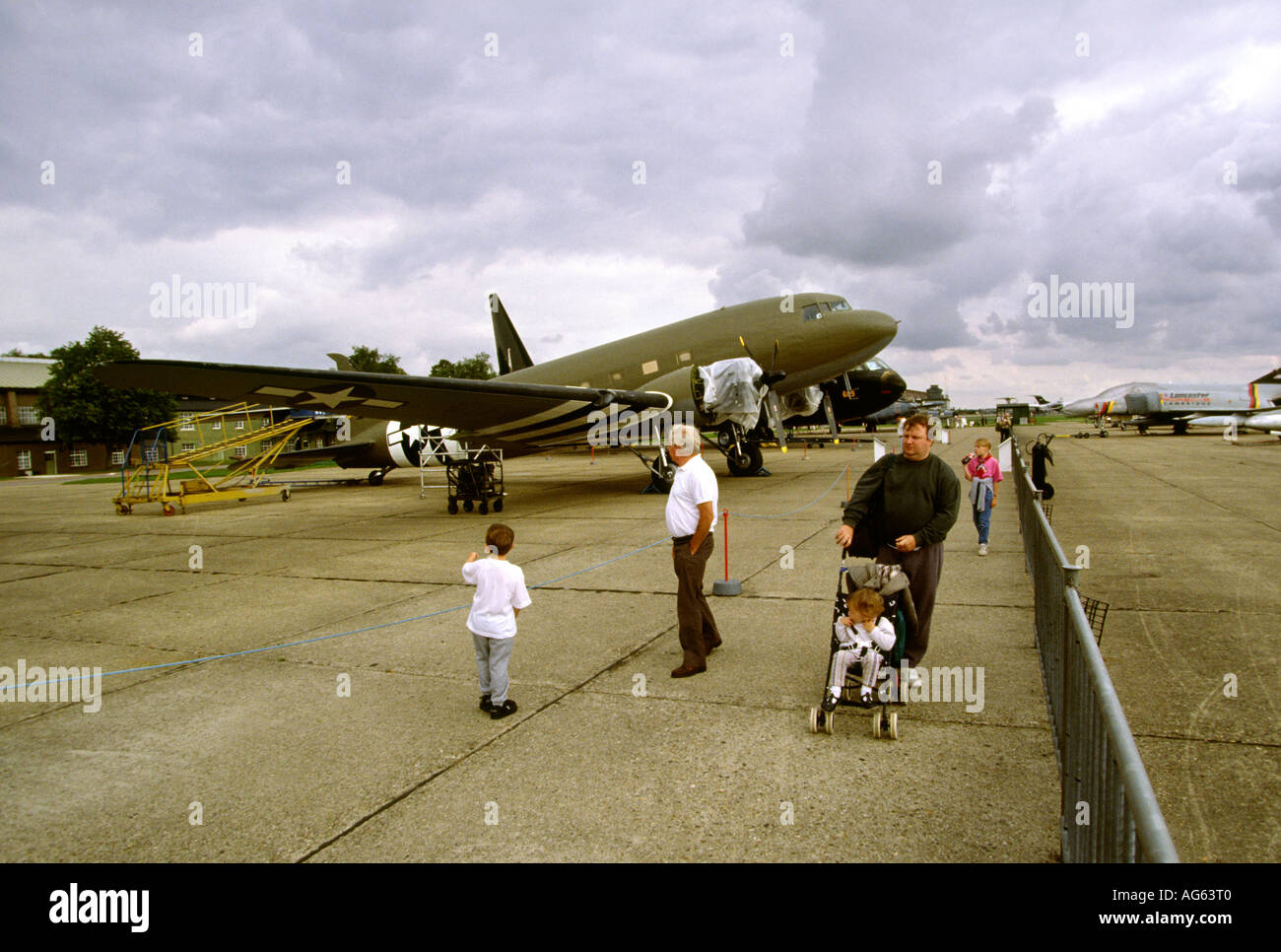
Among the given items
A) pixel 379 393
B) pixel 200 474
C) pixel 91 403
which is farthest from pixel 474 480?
pixel 91 403

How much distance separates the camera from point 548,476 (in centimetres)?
2825

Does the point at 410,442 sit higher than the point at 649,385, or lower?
lower

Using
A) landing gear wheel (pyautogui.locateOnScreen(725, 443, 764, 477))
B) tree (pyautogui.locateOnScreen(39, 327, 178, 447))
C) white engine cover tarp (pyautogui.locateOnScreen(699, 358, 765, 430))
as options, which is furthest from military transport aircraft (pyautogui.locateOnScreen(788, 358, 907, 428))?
tree (pyautogui.locateOnScreen(39, 327, 178, 447))

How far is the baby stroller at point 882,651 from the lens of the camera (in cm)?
463

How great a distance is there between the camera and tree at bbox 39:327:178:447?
56.7 m

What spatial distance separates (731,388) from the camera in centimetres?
1666

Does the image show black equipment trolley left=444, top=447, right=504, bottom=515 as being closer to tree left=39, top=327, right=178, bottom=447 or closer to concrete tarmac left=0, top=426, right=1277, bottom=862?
concrete tarmac left=0, top=426, right=1277, bottom=862

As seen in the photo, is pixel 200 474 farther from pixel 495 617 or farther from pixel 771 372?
pixel 495 617

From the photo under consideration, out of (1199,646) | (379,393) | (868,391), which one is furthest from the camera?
(868,391)

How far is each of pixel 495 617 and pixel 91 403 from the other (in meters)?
68.0

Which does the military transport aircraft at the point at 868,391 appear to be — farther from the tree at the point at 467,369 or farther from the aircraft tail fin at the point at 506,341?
the tree at the point at 467,369

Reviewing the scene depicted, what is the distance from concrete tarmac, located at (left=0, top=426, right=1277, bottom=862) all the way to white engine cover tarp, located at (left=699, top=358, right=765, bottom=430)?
7149mm
